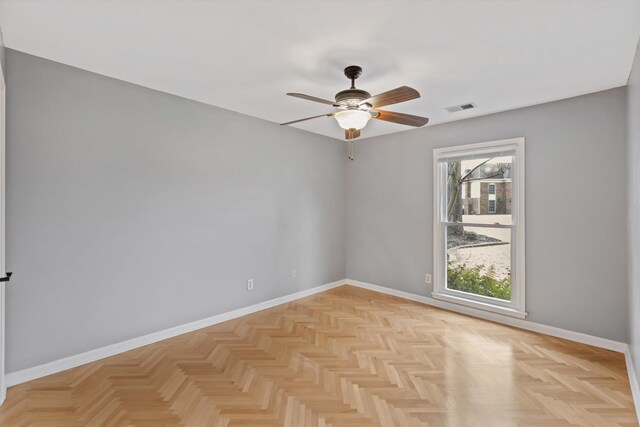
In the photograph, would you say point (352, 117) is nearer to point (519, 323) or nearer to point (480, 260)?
point (480, 260)

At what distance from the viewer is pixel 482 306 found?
12.2 feet

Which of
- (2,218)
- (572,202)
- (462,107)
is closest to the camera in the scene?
(2,218)

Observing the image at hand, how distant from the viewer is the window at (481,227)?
11.4 feet

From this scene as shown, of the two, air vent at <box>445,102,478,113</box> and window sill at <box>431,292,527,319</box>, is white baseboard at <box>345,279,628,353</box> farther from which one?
air vent at <box>445,102,478,113</box>

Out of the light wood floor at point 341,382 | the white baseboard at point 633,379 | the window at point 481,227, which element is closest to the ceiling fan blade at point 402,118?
the window at point 481,227

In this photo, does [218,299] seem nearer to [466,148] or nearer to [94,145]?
[94,145]

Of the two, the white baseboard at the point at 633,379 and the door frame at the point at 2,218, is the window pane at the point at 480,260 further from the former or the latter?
the door frame at the point at 2,218

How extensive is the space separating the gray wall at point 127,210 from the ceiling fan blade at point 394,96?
1.95m

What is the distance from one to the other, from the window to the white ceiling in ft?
2.94

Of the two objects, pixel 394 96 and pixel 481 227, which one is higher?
pixel 394 96

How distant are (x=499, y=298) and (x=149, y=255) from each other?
389cm

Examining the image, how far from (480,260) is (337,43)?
10.1 ft

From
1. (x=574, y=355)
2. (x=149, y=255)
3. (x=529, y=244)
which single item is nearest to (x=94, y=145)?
(x=149, y=255)

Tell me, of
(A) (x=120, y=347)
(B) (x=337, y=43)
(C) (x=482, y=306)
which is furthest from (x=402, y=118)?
(A) (x=120, y=347)
